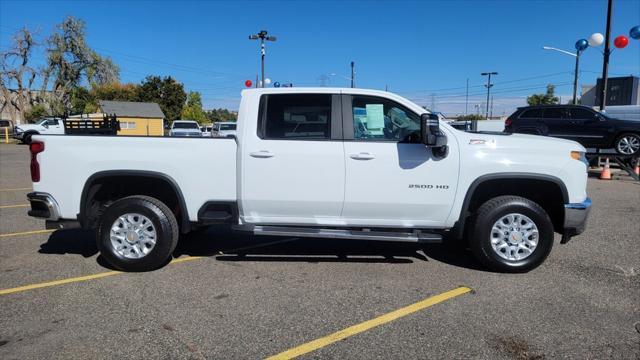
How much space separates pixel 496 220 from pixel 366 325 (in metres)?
2.03

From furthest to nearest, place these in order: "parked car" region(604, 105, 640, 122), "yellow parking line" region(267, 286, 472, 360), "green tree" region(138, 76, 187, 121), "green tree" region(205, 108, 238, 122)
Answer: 1. "green tree" region(205, 108, 238, 122)
2. "green tree" region(138, 76, 187, 121)
3. "parked car" region(604, 105, 640, 122)
4. "yellow parking line" region(267, 286, 472, 360)

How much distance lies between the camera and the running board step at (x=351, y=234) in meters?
4.82

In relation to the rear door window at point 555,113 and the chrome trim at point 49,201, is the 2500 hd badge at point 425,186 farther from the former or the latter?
the rear door window at point 555,113

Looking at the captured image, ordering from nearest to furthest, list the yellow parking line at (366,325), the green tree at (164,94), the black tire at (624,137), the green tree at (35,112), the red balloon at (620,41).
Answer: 1. the yellow parking line at (366,325)
2. the black tire at (624,137)
3. the red balloon at (620,41)
4. the green tree at (35,112)
5. the green tree at (164,94)

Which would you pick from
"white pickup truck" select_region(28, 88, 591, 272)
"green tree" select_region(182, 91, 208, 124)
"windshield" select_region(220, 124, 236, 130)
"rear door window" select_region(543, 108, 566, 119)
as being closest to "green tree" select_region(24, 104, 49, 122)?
"green tree" select_region(182, 91, 208, 124)

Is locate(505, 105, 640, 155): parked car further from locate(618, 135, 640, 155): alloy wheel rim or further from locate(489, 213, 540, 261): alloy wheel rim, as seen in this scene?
locate(489, 213, 540, 261): alloy wheel rim

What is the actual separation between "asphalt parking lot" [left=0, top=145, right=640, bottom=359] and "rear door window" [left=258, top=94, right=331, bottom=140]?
1.51m

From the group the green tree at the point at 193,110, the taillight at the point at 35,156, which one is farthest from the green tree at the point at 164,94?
the taillight at the point at 35,156

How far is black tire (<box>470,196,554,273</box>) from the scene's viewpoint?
4.89 m

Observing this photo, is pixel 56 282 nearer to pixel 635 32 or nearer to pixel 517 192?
pixel 517 192

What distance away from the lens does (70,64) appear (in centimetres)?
6066

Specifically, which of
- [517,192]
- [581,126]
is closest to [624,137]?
[581,126]

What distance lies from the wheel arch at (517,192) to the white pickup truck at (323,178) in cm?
2

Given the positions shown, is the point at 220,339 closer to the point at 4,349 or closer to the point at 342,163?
the point at 4,349
